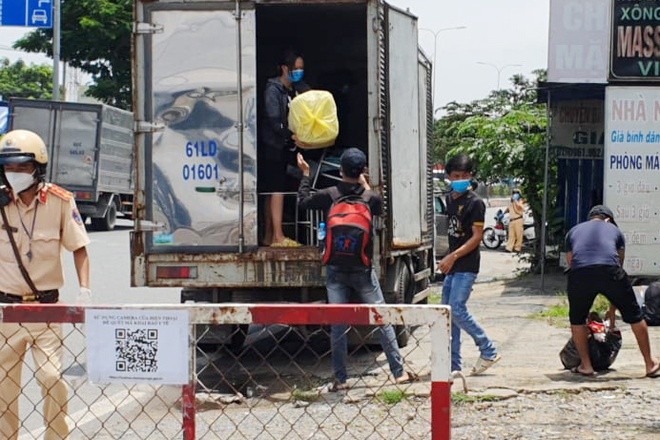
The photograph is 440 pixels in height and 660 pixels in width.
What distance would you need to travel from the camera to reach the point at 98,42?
43375mm

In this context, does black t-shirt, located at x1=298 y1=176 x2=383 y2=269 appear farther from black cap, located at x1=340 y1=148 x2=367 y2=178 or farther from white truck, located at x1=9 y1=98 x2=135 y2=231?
white truck, located at x1=9 y1=98 x2=135 y2=231

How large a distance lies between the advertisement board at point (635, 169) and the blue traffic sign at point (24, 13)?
1574 cm

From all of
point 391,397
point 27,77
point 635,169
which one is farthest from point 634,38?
point 27,77

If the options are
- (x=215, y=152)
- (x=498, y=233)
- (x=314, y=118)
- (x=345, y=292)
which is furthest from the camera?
(x=498, y=233)

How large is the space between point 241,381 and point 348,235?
1.67m

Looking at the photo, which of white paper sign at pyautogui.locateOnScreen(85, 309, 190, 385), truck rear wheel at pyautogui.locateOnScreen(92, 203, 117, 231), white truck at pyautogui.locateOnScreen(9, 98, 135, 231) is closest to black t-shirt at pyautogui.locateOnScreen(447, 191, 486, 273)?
white paper sign at pyautogui.locateOnScreen(85, 309, 190, 385)

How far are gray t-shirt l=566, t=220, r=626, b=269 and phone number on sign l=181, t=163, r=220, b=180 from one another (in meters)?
2.99

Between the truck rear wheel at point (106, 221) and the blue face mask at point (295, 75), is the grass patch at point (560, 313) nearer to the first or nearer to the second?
the blue face mask at point (295, 75)

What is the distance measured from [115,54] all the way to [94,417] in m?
38.1

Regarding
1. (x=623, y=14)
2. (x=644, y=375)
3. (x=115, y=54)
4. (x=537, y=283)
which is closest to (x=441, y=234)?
(x=537, y=283)

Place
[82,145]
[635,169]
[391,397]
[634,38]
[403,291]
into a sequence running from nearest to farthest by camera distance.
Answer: [391,397]
[403,291]
[635,169]
[634,38]
[82,145]

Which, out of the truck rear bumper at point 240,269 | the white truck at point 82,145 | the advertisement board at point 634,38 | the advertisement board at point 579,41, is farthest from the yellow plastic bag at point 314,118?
the white truck at point 82,145

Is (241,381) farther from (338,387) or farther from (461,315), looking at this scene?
(461,315)

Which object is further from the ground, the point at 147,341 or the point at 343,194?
the point at 343,194
